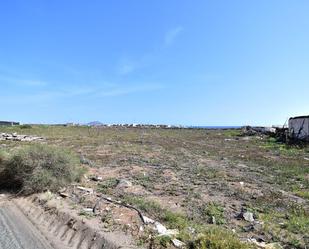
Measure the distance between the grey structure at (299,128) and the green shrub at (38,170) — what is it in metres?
23.4

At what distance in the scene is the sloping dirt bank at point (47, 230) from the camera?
8523 mm

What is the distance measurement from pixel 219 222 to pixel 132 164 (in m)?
10.1

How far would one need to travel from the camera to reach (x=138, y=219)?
9.50 m

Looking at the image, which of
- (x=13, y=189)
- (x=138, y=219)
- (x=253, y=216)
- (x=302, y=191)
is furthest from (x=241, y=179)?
(x=13, y=189)

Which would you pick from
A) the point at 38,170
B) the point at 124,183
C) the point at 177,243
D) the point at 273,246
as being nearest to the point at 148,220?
the point at 177,243

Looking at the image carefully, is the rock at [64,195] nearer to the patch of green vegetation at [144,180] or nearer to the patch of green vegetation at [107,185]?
the patch of green vegetation at [107,185]

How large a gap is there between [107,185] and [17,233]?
4710 mm

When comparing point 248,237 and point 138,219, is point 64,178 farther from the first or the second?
point 248,237

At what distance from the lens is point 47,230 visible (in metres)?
9.97

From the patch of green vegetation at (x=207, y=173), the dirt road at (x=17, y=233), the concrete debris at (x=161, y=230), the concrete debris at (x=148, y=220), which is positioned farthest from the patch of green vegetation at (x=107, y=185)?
the concrete debris at (x=161, y=230)

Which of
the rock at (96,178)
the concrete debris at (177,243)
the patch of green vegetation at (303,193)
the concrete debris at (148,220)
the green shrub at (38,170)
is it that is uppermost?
the green shrub at (38,170)

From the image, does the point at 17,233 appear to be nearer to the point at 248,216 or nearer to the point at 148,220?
the point at 148,220

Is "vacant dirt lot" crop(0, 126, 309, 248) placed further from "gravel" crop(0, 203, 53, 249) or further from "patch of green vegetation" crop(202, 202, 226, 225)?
"gravel" crop(0, 203, 53, 249)

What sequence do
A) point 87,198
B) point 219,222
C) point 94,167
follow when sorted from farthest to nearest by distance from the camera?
1. point 94,167
2. point 87,198
3. point 219,222
